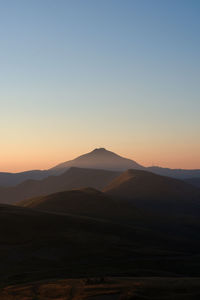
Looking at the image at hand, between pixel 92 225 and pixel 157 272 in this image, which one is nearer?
pixel 157 272

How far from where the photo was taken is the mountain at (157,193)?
106 metres

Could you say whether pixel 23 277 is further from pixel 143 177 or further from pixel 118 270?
pixel 143 177

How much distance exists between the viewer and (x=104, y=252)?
45.9m

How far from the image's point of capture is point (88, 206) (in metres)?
90.9

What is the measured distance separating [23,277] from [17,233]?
74.3ft

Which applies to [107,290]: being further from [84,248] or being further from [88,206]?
[88,206]

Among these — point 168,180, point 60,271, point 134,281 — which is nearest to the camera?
point 134,281

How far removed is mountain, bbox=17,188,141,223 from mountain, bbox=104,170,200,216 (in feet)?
45.0

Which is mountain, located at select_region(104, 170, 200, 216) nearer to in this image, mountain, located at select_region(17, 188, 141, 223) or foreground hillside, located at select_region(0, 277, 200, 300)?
mountain, located at select_region(17, 188, 141, 223)

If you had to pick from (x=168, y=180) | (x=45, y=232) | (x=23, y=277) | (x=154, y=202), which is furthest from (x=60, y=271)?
(x=168, y=180)

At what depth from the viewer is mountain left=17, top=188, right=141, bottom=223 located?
83.3 metres

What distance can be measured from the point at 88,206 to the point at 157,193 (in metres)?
44.7

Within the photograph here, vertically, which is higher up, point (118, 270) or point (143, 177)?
point (143, 177)

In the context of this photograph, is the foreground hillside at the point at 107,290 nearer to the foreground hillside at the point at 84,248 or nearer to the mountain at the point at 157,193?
the foreground hillside at the point at 84,248
